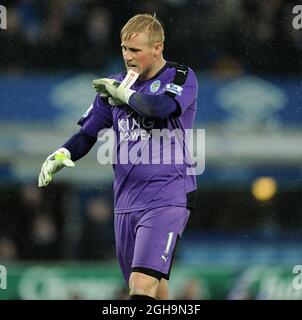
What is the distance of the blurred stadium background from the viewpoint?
844 centimetres

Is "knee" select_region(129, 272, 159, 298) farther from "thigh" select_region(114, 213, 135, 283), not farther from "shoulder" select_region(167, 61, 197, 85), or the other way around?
"shoulder" select_region(167, 61, 197, 85)

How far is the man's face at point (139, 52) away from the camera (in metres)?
5.16

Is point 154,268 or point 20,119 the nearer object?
point 154,268

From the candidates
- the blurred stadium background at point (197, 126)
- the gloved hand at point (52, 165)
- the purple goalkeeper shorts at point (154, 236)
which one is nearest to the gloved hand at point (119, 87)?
the gloved hand at point (52, 165)

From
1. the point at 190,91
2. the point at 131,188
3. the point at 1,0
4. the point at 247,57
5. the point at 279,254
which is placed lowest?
the point at 279,254

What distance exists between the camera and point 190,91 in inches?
206

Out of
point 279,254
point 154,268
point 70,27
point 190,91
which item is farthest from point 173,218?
point 70,27

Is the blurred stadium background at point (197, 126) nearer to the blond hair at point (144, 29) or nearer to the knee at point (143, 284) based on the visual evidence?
the knee at point (143, 284)

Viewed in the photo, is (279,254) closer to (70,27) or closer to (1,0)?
(70,27)

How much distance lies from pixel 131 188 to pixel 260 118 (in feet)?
A: 12.5

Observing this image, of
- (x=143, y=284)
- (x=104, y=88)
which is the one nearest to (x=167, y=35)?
(x=104, y=88)

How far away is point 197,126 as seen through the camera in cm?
862

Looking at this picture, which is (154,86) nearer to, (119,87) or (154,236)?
(119,87)

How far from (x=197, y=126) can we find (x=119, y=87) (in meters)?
3.51
